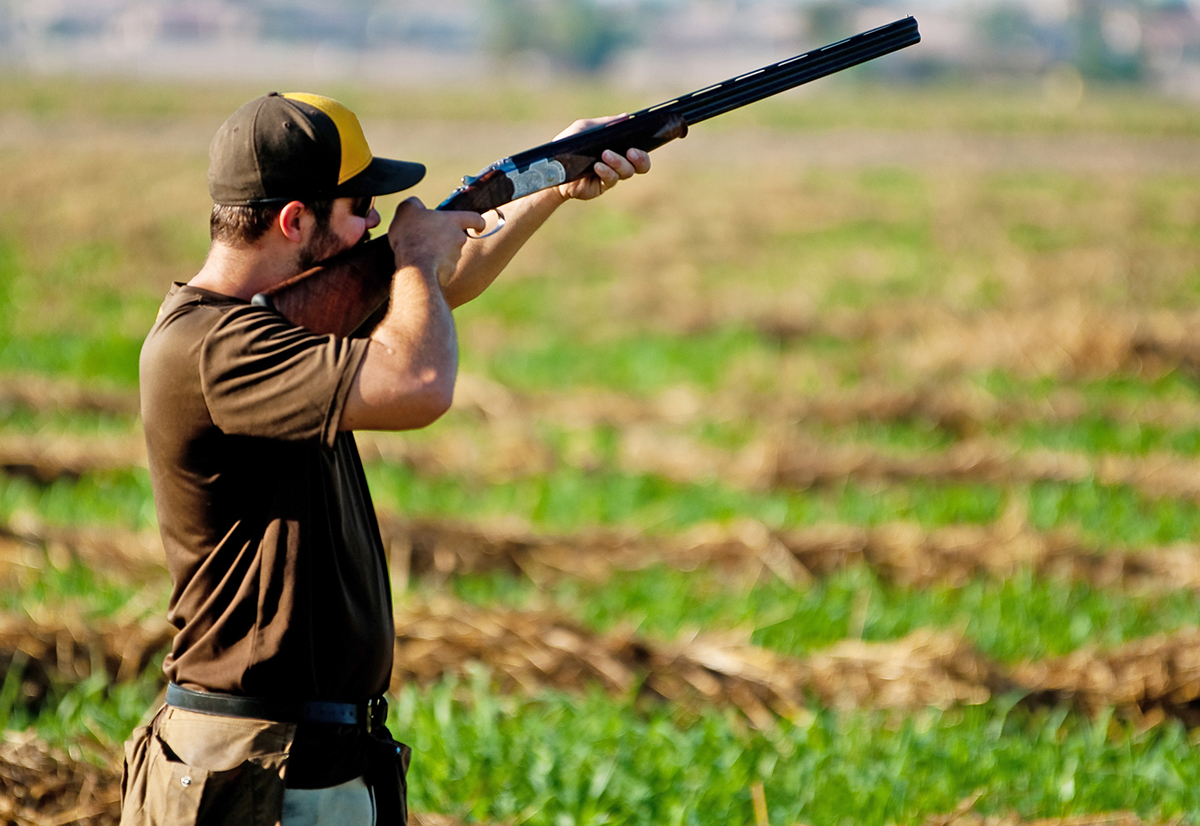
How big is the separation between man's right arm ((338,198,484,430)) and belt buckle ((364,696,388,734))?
2.07 ft

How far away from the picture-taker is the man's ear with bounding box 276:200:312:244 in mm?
2555

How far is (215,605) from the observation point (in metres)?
2.57

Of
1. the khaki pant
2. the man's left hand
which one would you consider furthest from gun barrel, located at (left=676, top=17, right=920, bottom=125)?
the khaki pant

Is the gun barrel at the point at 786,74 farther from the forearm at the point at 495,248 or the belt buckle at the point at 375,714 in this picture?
the belt buckle at the point at 375,714

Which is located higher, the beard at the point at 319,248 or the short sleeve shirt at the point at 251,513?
the beard at the point at 319,248

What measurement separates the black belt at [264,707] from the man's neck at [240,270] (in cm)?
79

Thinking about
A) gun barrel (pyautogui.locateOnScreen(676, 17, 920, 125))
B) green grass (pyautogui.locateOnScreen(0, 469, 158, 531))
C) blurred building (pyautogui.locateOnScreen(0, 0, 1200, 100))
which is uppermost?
blurred building (pyautogui.locateOnScreen(0, 0, 1200, 100))

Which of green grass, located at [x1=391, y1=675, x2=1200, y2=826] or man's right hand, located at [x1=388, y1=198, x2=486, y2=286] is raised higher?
man's right hand, located at [x1=388, y1=198, x2=486, y2=286]

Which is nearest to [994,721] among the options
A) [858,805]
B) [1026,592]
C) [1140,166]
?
[858,805]

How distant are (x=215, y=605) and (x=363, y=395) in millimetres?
563

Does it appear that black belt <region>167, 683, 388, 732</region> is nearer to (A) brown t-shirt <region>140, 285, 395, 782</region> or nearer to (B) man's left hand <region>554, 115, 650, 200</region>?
(A) brown t-shirt <region>140, 285, 395, 782</region>

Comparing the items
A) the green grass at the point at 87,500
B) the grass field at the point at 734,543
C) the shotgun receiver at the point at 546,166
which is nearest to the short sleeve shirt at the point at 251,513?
the shotgun receiver at the point at 546,166

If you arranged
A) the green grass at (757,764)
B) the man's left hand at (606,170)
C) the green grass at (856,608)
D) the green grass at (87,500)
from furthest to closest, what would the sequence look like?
the green grass at (87,500) < the green grass at (856,608) < the green grass at (757,764) < the man's left hand at (606,170)

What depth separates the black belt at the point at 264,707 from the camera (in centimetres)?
256
